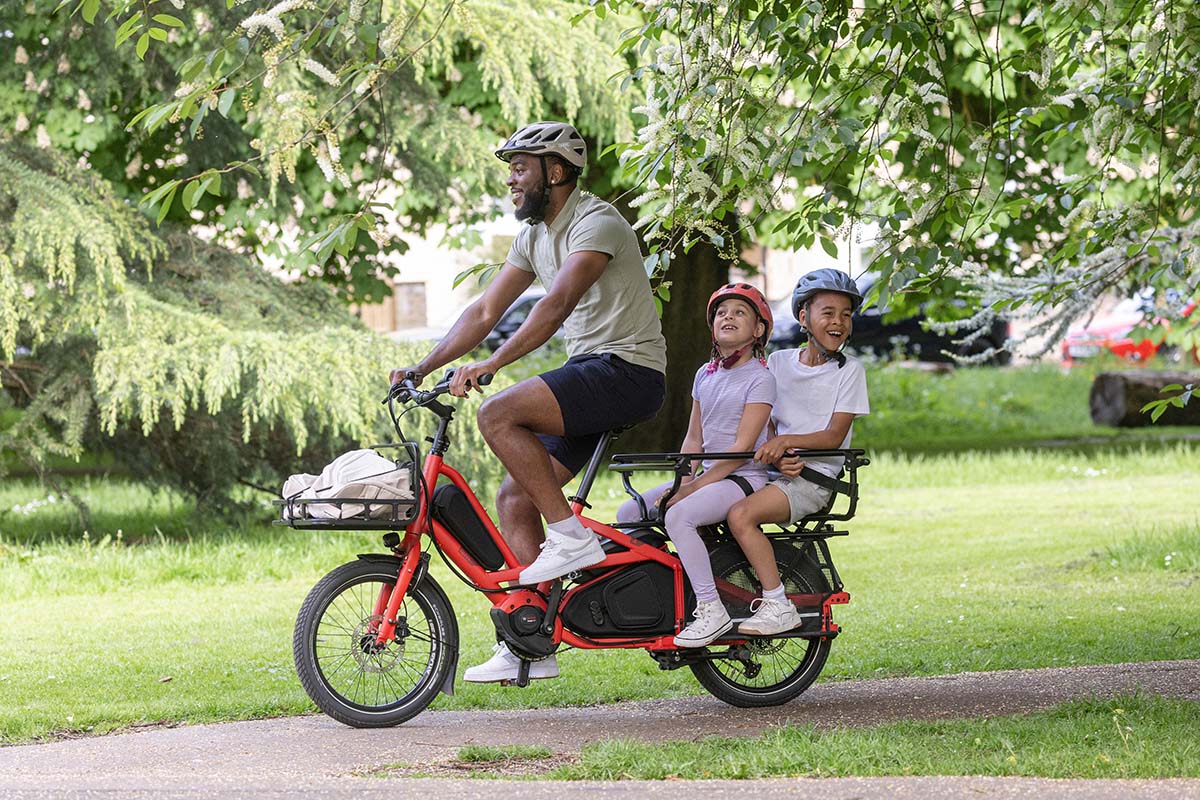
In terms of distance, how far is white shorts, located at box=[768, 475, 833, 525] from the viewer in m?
5.81

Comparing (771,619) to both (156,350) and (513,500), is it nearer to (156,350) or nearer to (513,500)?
(513,500)

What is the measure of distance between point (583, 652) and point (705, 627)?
6.13ft

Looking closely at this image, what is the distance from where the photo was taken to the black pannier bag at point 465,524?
225 inches

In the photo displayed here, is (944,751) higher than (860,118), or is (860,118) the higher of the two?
(860,118)

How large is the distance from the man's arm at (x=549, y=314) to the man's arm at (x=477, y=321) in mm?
258

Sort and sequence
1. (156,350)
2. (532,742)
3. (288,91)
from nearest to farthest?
(532,742)
(288,91)
(156,350)

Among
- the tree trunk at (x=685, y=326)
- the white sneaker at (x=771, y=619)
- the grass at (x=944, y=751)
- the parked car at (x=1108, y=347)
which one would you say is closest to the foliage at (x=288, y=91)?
the tree trunk at (x=685, y=326)

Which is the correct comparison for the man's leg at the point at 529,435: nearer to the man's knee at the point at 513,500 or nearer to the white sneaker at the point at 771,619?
the man's knee at the point at 513,500

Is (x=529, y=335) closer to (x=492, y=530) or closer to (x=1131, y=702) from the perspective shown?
(x=492, y=530)

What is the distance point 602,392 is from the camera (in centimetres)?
550

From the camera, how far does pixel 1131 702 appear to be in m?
5.64

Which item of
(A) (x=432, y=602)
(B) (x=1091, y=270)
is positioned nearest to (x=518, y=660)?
(A) (x=432, y=602)

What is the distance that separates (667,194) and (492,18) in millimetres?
5185

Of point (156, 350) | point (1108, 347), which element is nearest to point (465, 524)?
point (156, 350)
